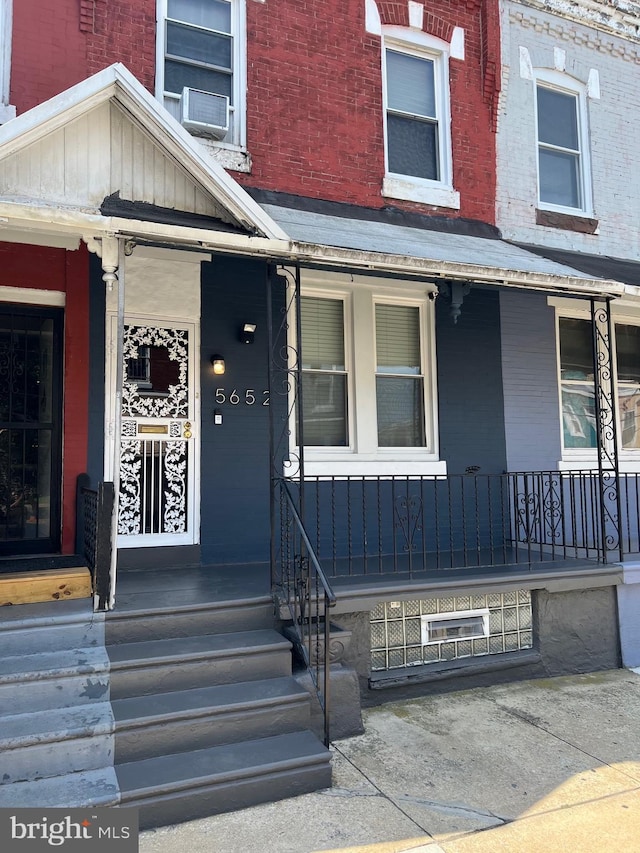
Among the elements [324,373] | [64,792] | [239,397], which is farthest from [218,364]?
[64,792]

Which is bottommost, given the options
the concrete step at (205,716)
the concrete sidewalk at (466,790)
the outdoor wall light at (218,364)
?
the concrete sidewalk at (466,790)

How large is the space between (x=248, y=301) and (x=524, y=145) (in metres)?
4.30

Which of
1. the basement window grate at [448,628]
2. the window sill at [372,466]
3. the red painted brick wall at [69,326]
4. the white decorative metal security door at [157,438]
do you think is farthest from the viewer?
the window sill at [372,466]

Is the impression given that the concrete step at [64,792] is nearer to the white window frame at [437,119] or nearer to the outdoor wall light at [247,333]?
the outdoor wall light at [247,333]

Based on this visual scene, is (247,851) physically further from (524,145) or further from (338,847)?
(524,145)

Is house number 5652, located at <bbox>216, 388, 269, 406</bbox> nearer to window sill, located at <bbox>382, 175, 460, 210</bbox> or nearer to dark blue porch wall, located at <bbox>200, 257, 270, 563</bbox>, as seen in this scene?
dark blue porch wall, located at <bbox>200, 257, 270, 563</bbox>

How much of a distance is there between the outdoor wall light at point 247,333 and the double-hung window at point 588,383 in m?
3.98

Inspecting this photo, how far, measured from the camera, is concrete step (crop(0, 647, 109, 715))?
12.2ft

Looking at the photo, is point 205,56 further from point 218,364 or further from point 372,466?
point 372,466

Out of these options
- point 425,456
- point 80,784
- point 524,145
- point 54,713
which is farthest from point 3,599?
point 524,145

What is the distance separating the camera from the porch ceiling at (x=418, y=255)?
5066 mm

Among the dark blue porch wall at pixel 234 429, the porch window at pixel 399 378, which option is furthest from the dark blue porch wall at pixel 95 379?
the porch window at pixel 399 378

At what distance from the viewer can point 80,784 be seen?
336 centimetres

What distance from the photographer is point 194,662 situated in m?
4.18
